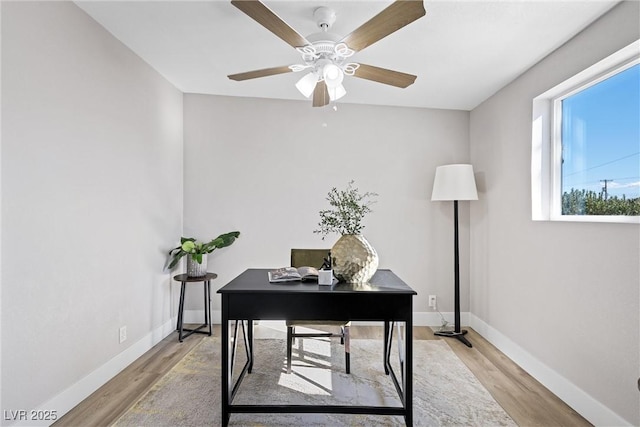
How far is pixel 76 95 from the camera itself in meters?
2.32

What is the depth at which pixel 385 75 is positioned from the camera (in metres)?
2.32

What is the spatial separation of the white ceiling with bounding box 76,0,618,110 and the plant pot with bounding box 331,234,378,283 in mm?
1391

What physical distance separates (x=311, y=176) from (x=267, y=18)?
239cm

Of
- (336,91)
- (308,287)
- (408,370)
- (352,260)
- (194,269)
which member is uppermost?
(336,91)

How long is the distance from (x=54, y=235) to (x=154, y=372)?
1296mm

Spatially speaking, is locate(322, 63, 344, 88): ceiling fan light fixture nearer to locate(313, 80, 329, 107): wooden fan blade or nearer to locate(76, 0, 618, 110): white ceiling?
locate(313, 80, 329, 107): wooden fan blade

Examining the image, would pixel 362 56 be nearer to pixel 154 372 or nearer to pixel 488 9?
pixel 488 9

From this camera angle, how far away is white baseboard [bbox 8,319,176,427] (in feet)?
6.82

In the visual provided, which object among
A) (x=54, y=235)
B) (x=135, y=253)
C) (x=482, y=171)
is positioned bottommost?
(x=135, y=253)

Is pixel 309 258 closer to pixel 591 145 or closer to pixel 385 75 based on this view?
pixel 385 75

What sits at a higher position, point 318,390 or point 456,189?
point 456,189

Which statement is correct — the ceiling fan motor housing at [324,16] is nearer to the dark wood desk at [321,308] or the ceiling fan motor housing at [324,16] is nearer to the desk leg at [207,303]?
the dark wood desk at [321,308]

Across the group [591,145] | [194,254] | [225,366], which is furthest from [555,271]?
[194,254]

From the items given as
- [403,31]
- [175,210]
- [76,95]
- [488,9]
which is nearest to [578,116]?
[488,9]
